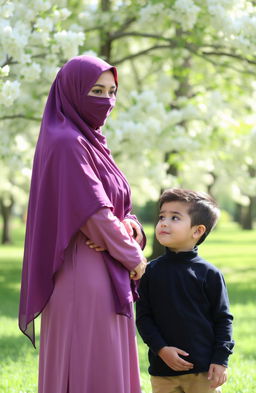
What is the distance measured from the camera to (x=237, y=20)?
9492 mm

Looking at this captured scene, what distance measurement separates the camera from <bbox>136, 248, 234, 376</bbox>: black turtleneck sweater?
3693 mm

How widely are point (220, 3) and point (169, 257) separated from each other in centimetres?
635

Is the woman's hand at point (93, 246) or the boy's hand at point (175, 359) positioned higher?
the woman's hand at point (93, 246)

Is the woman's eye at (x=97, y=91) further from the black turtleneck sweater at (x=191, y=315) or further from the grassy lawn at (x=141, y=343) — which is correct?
the grassy lawn at (x=141, y=343)

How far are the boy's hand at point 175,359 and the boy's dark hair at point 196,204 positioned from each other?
610mm

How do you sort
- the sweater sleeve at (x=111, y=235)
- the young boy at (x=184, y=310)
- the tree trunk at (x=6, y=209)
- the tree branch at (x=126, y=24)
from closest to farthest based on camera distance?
the sweater sleeve at (x=111, y=235) < the young boy at (x=184, y=310) < the tree branch at (x=126, y=24) < the tree trunk at (x=6, y=209)

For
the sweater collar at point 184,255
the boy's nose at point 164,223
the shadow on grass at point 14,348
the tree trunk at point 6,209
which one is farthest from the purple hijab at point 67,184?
the tree trunk at point 6,209

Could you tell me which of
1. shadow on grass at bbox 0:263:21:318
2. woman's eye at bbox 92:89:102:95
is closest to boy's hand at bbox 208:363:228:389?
woman's eye at bbox 92:89:102:95

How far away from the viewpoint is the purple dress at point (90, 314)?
348 cm

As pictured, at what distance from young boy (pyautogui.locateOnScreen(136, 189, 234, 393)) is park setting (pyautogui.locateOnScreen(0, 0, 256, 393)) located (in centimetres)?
56

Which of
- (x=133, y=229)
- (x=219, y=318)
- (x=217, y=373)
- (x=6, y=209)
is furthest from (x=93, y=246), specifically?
(x=6, y=209)

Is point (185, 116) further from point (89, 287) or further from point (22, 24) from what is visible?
point (89, 287)

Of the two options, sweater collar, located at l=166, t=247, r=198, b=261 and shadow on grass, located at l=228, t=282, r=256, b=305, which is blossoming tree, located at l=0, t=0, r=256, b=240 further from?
sweater collar, located at l=166, t=247, r=198, b=261

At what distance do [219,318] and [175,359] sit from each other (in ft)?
1.01
